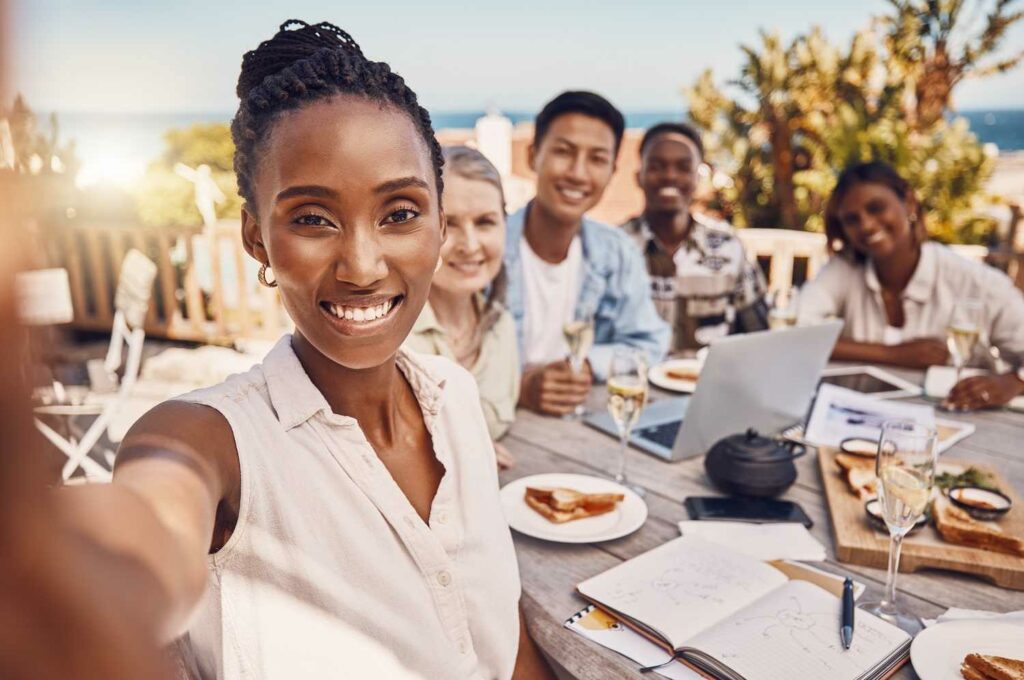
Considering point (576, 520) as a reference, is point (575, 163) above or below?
above

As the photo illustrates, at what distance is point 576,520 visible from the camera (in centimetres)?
157

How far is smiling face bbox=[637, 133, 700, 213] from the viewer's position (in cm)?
376

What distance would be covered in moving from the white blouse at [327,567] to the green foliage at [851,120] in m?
9.39

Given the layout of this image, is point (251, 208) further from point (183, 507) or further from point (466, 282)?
point (466, 282)

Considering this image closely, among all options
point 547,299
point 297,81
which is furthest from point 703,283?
point 297,81

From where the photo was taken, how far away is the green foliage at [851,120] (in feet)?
29.4

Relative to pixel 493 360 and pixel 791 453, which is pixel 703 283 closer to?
pixel 493 360

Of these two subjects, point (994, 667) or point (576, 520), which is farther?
point (576, 520)

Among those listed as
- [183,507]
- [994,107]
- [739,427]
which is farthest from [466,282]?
[994,107]

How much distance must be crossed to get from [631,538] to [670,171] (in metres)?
2.63

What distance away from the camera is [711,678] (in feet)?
3.64

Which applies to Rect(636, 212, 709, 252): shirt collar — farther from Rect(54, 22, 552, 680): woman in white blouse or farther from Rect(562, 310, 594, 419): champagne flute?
Rect(54, 22, 552, 680): woman in white blouse

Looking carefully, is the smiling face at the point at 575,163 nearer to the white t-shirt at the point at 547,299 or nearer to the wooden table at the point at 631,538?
the white t-shirt at the point at 547,299

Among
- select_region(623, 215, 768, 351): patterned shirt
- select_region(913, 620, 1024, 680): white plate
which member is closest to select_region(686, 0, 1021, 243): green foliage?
select_region(623, 215, 768, 351): patterned shirt
